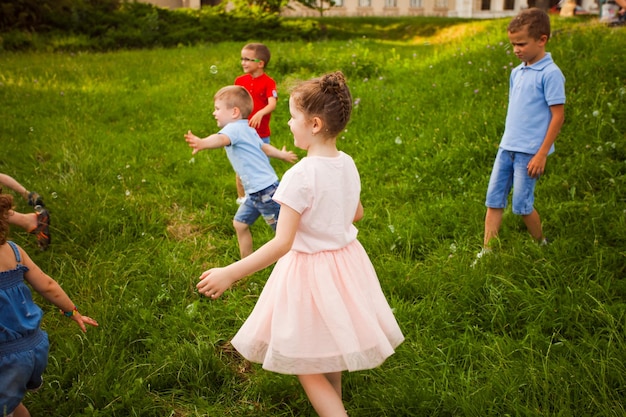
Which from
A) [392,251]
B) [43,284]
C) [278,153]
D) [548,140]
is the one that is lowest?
[392,251]

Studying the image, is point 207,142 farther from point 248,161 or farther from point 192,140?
point 248,161

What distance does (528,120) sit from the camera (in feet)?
13.9

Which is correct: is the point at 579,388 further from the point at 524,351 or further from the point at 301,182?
the point at 301,182

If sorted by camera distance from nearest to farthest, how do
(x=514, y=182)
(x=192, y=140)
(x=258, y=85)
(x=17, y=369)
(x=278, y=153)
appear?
(x=17, y=369)
(x=192, y=140)
(x=514, y=182)
(x=278, y=153)
(x=258, y=85)

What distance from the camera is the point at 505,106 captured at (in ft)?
23.0

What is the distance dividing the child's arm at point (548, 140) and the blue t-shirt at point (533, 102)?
0.19ft

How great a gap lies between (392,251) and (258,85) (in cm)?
229

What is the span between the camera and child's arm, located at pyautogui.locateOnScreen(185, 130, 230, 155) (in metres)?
3.61

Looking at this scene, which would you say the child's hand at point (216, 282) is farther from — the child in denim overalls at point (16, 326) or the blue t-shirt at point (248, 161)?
the blue t-shirt at point (248, 161)

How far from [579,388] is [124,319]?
9.22 ft

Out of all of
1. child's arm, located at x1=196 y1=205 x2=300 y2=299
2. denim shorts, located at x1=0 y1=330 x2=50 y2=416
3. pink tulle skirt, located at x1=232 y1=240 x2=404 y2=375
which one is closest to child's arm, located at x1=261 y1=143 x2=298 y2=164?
pink tulle skirt, located at x1=232 y1=240 x2=404 y2=375

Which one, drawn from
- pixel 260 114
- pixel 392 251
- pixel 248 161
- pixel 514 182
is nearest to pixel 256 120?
pixel 260 114

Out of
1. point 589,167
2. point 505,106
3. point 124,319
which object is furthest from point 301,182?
point 505,106

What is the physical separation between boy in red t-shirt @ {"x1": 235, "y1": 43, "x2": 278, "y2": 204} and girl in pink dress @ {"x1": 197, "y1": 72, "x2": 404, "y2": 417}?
9.54 ft
